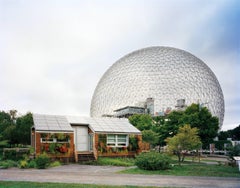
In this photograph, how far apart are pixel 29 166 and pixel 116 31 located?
37.9 feet

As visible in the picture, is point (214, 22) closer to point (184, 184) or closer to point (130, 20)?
point (130, 20)

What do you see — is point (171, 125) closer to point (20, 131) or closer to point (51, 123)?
point (51, 123)

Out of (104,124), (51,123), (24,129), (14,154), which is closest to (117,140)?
(104,124)

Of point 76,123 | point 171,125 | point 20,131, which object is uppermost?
point 76,123

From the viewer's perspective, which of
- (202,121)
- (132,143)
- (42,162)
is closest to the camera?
(42,162)

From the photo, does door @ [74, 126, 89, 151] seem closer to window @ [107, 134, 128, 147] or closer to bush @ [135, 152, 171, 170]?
window @ [107, 134, 128, 147]

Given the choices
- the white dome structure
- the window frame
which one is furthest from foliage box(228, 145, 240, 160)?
the white dome structure

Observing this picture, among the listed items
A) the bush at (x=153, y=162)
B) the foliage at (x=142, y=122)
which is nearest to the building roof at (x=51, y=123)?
the bush at (x=153, y=162)

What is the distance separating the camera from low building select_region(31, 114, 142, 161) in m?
23.6

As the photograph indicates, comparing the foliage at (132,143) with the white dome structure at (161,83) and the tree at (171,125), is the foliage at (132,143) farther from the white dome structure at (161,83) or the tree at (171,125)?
the white dome structure at (161,83)

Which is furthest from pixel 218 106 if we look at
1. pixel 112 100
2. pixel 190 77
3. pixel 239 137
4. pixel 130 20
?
pixel 130 20

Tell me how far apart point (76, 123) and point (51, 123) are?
108 inches

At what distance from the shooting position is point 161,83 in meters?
59.9

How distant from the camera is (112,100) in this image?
67.1 m
